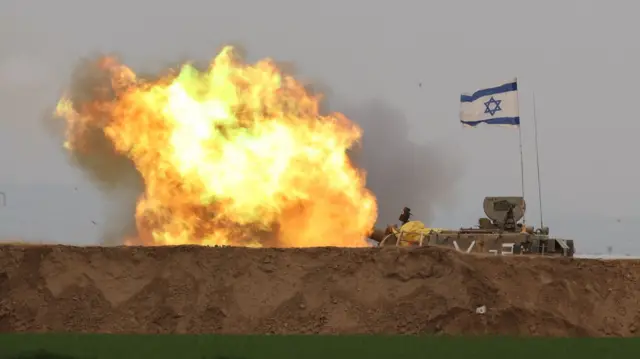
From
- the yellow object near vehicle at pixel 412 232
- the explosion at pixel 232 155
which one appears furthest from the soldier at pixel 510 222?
the explosion at pixel 232 155

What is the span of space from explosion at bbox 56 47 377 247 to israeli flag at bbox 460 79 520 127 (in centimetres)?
639

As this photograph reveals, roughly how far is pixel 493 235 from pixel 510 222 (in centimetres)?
155

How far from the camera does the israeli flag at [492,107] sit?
3012cm

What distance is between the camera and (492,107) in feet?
100

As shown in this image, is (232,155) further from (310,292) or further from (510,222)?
(510,222)

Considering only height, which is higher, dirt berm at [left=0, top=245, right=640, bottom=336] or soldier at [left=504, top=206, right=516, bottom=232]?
soldier at [left=504, top=206, right=516, bottom=232]

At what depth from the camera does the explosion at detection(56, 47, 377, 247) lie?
24938 millimetres

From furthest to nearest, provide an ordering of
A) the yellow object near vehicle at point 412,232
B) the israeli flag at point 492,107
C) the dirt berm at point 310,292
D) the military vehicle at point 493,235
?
the israeli flag at point 492,107 < the yellow object near vehicle at point 412,232 < the military vehicle at point 493,235 < the dirt berm at point 310,292

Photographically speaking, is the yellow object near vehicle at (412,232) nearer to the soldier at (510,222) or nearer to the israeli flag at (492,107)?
the soldier at (510,222)

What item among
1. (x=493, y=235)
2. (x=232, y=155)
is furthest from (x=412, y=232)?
(x=232, y=155)

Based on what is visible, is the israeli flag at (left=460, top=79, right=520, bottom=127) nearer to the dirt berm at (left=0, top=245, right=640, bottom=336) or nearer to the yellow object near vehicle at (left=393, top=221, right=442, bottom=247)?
the yellow object near vehicle at (left=393, top=221, right=442, bottom=247)

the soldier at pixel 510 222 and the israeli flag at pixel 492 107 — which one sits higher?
the israeli flag at pixel 492 107

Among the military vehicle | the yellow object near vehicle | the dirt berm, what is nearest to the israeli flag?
the military vehicle

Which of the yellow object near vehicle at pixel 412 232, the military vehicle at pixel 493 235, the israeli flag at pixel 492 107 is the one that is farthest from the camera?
the israeli flag at pixel 492 107
